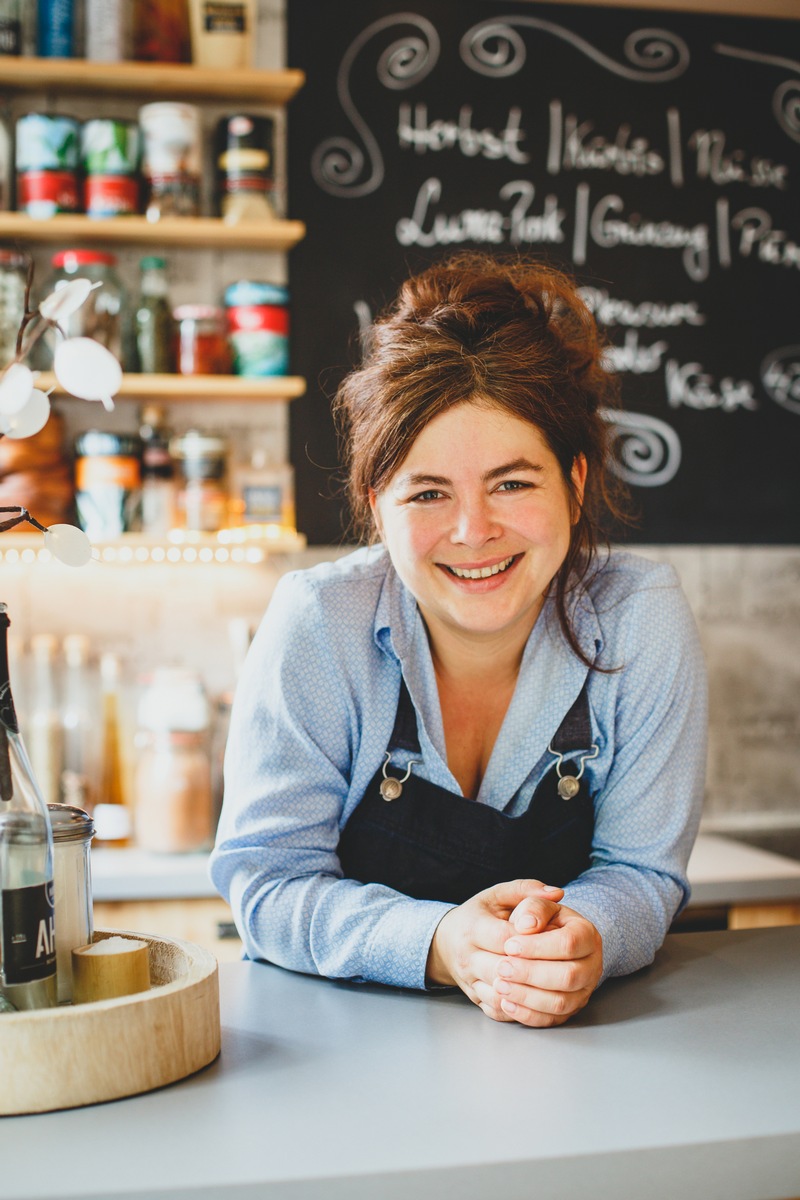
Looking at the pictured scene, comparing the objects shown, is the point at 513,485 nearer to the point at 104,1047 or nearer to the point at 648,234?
the point at 104,1047

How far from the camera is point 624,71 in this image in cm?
282

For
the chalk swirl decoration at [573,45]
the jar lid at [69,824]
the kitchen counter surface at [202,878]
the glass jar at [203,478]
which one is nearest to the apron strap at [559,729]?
the jar lid at [69,824]

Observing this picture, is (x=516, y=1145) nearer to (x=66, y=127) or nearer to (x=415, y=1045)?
(x=415, y=1045)

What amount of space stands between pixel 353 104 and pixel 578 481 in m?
1.69

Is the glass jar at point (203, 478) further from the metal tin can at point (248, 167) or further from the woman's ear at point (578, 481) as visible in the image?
the woman's ear at point (578, 481)

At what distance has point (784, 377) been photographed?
2889 mm

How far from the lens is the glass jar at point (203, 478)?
8.03ft

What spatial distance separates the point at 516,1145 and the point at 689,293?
2.42 meters

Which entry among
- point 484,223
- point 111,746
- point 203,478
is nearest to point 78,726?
point 111,746

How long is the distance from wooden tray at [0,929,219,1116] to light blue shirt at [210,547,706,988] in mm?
257

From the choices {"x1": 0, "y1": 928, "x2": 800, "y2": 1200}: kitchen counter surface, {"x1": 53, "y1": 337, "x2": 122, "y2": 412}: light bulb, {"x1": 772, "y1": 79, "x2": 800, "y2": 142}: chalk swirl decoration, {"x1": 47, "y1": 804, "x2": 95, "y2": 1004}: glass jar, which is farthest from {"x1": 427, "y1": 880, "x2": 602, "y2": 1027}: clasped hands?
{"x1": 772, "y1": 79, "x2": 800, "y2": 142}: chalk swirl decoration

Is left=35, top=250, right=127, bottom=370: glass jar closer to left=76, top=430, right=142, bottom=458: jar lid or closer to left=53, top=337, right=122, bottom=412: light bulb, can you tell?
left=76, top=430, right=142, bottom=458: jar lid

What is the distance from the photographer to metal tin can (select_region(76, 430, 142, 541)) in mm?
2416

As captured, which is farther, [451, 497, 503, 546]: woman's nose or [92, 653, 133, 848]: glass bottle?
[92, 653, 133, 848]: glass bottle
